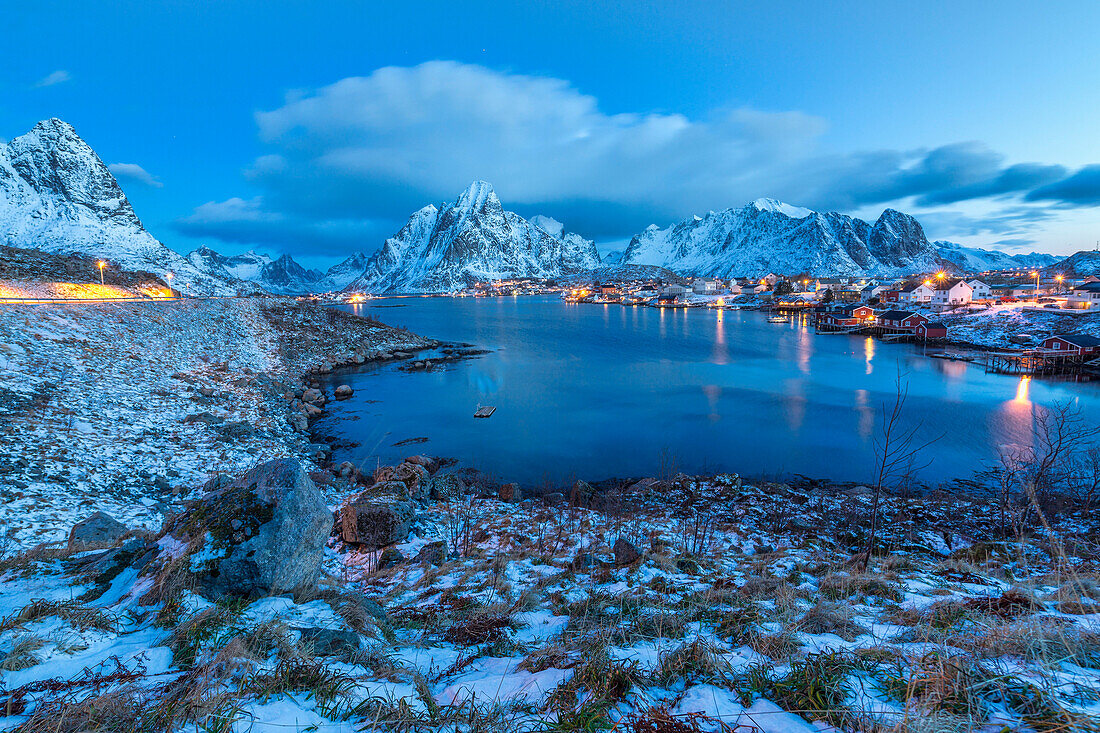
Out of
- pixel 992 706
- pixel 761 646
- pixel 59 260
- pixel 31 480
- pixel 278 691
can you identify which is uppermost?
pixel 59 260

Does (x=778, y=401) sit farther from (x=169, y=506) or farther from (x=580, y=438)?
(x=169, y=506)

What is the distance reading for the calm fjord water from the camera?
1805cm

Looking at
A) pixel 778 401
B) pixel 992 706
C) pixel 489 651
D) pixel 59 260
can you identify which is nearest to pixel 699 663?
pixel 992 706

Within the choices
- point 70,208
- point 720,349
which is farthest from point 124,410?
point 70,208

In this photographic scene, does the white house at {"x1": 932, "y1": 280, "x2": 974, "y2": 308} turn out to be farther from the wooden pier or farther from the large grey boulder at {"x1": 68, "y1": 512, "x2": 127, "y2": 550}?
the large grey boulder at {"x1": 68, "y1": 512, "x2": 127, "y2": 550}

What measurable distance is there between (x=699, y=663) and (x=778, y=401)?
28.5 metres

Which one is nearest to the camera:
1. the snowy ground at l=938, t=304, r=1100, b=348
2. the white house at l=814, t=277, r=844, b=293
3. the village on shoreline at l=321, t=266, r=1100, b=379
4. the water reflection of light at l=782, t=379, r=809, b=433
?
the water reflection of light at l=782, t=379, r=809, b=433

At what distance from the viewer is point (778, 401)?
2795 centimetres

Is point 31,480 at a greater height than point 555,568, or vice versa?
point 31,480

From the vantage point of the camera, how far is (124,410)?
14.8 metres

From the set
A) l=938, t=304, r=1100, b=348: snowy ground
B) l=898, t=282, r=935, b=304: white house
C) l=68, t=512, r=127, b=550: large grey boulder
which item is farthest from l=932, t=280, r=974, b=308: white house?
l=68, t=512, r=127, b=550: large grey boulder

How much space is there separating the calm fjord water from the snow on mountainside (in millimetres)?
86462

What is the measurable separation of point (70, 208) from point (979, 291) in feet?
646

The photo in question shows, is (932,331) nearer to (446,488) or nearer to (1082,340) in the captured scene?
(1082,340)
